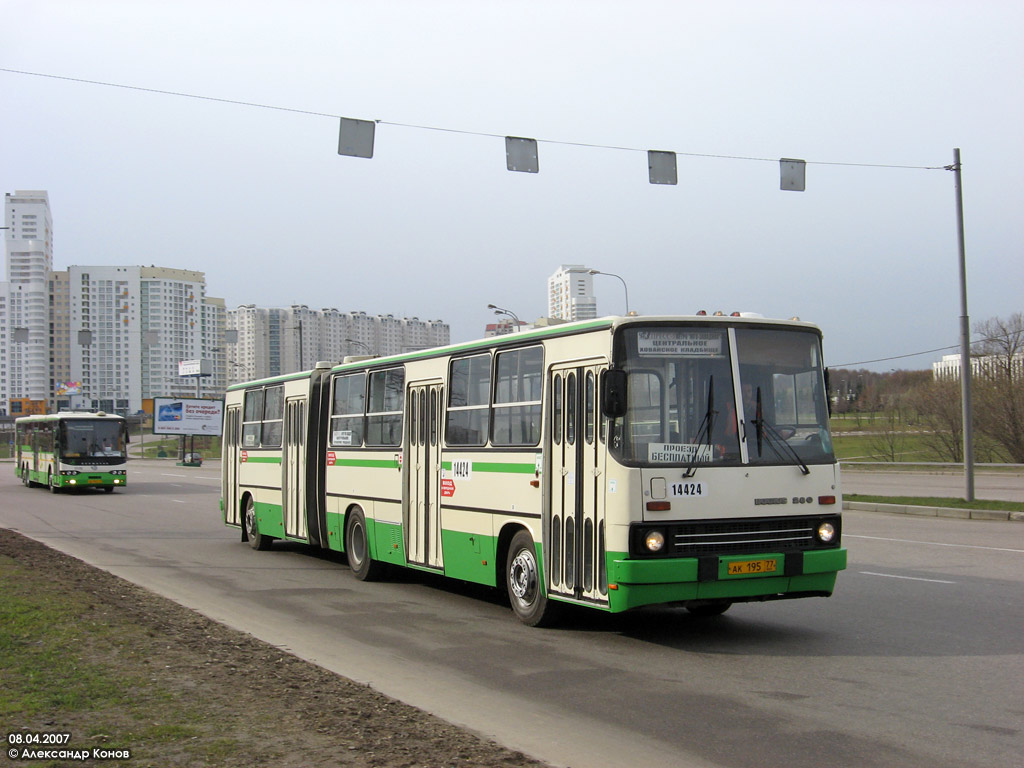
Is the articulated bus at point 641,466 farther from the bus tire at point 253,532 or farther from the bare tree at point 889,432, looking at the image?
the bare tree at point 889,432

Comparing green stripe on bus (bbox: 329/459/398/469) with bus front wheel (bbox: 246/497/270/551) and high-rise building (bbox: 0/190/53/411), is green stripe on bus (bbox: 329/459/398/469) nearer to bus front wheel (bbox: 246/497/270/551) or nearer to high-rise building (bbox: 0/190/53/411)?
bus front wheel (bbox: 246/497/270/551)

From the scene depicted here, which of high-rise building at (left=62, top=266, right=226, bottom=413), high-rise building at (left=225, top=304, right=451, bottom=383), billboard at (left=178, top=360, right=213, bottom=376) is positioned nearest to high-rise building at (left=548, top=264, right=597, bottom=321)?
high-rise building at (left=225, top=304, right=451, bottom=383)

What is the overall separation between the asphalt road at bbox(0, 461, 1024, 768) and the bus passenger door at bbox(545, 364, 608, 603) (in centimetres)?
60

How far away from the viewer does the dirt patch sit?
208 inches

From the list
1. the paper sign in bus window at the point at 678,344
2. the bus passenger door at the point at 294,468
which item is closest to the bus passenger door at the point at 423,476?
the paper sign in bus window at the point at 678,344

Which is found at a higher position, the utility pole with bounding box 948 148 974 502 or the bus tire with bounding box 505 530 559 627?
the utility pole with bounding box 948 148 974 502

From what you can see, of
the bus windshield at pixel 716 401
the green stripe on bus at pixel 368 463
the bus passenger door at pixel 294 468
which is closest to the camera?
the bus windshield at pixel 716 401

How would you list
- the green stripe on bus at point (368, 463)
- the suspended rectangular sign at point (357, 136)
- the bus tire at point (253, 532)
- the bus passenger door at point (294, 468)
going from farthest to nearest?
the bus tire at point (253, 532) → the suspended rectangular sign at point (357, 136) → the bus passenger door at point (294, 468) → the green stripe on bus at point (368, 463)

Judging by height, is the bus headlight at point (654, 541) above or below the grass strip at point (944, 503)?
above

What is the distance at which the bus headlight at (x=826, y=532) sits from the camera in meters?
9.21

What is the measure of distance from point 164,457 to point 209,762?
87430mm

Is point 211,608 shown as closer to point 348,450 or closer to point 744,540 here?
point 348,450

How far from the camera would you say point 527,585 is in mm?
10055

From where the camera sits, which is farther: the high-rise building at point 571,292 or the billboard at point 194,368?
the billboard at point 194,368
